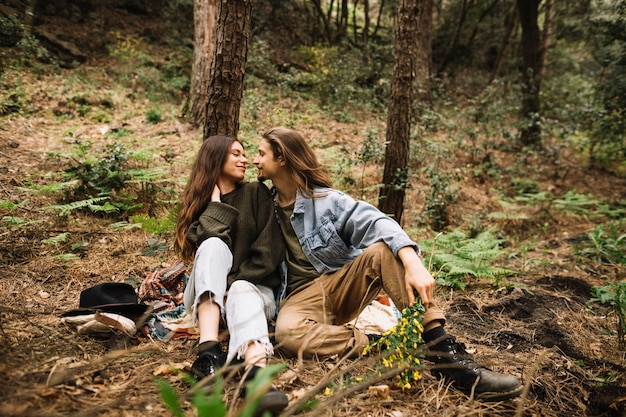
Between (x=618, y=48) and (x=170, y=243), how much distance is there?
9.19 meters

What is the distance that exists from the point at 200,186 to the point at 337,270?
115cm

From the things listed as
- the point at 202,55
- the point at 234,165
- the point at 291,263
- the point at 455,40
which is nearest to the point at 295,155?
the point at 234,165

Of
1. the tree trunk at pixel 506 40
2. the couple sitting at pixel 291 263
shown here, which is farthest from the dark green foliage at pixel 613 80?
the couple sitting at pixel 291 263

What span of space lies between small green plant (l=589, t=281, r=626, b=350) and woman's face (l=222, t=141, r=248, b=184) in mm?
2938

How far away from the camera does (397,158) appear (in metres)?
4.89

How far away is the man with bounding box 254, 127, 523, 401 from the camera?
84.3 inches

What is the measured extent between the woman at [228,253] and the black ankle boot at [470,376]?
3.18 ft

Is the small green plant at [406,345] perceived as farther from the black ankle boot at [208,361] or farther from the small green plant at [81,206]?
the small green plant at [81,206]

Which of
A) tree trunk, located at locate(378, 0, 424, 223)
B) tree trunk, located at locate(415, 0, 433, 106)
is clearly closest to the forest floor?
tree trunk, located at locate(378, 0, 424, 223)

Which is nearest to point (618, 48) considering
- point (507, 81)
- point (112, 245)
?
point (507, 81)

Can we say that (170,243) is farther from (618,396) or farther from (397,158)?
(618,396)

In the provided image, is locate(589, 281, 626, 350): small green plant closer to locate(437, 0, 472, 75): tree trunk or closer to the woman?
the woman

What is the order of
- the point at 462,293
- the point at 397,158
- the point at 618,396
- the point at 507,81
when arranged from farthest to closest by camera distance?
the point at 507,81 → the point at 397,158 → the point at 462,293 → the point at 618,396

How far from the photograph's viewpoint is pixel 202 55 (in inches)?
285
